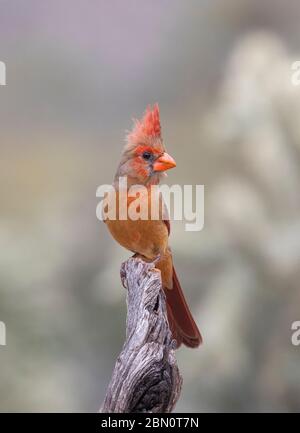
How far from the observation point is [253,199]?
425 centimetres

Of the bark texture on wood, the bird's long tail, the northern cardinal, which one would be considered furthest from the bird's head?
the bark texture on wood

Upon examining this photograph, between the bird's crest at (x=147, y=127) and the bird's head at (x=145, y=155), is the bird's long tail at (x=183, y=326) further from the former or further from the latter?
the bird's crest at (x=147, y=127)

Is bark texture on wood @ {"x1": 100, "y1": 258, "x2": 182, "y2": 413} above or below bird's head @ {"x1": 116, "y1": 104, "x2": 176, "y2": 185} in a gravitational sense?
below

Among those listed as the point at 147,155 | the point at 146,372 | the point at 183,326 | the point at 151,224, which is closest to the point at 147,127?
the point at 147,155

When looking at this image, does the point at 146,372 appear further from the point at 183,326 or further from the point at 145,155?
the point at 145,155

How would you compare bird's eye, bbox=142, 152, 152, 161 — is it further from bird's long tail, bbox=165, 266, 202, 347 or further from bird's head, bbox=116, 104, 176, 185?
bird's long tail, bbox=165, 266, 202, 347

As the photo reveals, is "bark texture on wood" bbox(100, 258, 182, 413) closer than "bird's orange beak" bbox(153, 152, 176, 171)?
Yes

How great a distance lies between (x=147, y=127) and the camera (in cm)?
378

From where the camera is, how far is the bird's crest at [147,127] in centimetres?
375

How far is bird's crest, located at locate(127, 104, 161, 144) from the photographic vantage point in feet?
12.3

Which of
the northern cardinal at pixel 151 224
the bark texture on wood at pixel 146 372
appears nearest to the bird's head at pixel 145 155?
the northern cardinal at pixel 151 224

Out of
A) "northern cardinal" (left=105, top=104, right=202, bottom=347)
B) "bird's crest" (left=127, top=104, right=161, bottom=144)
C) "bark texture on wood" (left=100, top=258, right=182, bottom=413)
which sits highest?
"bird's crest" (left=127, top=104, right=161, bottom=144)

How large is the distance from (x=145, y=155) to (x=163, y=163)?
92 mm
